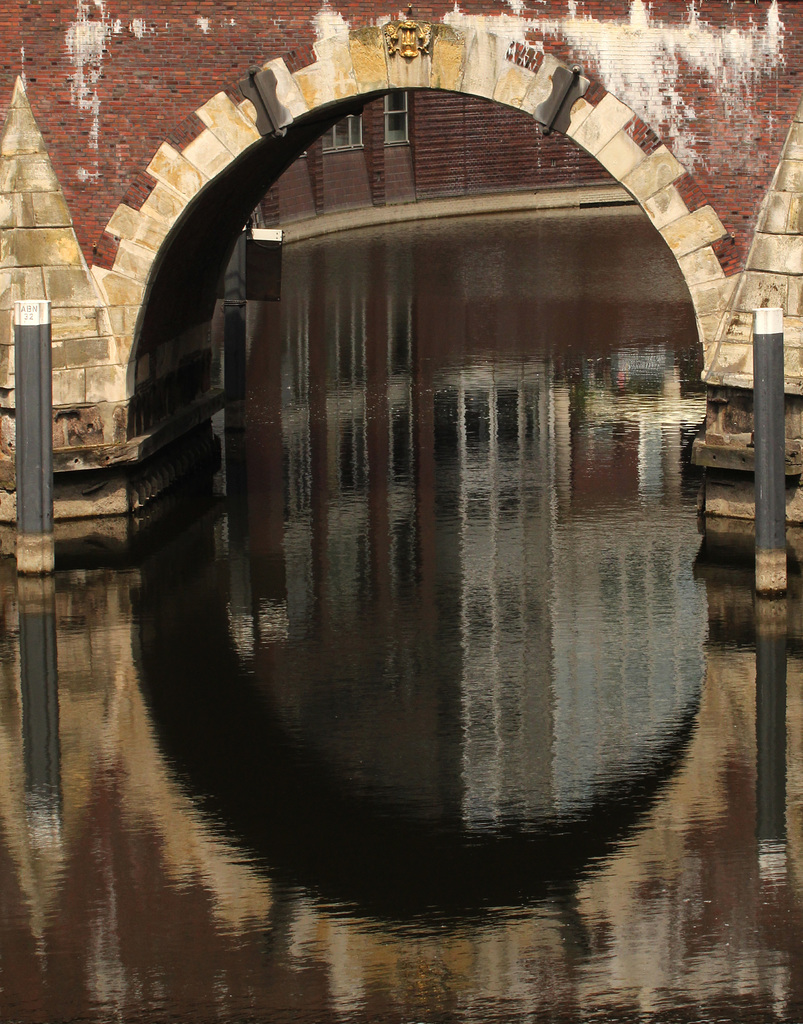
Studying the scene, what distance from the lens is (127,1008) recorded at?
6609 millimetres

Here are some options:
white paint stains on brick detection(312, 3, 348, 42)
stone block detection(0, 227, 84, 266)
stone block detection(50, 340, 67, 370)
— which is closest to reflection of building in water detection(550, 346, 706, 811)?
stone block detection(50, 340, 67, 370)

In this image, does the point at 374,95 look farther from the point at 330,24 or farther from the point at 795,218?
the point at 795,218

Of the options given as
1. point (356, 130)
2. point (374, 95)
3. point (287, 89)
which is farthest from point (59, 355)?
point (356, 130)

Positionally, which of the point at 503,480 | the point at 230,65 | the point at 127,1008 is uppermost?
the point at 230,65

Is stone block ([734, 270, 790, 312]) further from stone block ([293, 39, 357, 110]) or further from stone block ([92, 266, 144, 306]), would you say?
stone block ([92, 266, 144, 306])

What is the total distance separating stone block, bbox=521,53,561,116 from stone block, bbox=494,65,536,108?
0.08 feet

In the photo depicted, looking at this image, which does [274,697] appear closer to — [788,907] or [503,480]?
[788,907]

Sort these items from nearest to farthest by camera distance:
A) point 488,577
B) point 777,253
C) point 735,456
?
point 488,577 < point 777,253 < point 735,456

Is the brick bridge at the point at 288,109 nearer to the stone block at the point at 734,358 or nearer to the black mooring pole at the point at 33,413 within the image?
the stone block at the point at 734,358

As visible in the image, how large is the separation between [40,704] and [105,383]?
4.10 metres

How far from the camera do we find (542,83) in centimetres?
1334

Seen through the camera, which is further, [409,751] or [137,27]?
[137,27]

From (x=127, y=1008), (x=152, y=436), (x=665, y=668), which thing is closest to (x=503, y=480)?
(x=152, y=436)

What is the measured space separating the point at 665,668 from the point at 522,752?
1643 mm
